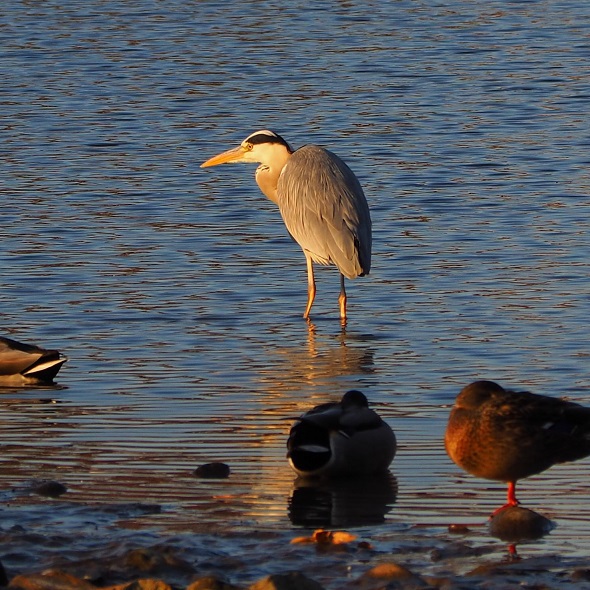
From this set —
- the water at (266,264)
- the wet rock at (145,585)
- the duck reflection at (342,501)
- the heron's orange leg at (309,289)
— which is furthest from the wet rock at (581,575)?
the heron's orange leg at (309,289)

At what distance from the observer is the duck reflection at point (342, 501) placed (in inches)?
295

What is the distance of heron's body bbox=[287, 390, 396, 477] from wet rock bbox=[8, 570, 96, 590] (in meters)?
1.99

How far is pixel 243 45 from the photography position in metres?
26.3

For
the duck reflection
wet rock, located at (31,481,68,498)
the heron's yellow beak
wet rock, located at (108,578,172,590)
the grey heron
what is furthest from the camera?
the heron's yellow beak

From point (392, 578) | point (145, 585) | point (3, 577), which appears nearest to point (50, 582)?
point (3, 577)

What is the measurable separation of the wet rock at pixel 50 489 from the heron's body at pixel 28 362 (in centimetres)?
239

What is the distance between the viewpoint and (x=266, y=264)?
45.8 feet

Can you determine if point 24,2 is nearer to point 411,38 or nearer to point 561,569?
point 411,38

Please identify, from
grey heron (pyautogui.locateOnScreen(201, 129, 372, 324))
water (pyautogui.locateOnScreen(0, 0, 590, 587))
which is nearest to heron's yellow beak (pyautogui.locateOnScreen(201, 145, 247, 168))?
grey heron (pyautogui.locateOnScreen(201, 129, 372, 324))

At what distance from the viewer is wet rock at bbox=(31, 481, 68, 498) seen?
778 centimetres

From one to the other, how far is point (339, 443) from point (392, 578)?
1739 millimetres

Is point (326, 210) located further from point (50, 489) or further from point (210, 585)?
point (210, 585)

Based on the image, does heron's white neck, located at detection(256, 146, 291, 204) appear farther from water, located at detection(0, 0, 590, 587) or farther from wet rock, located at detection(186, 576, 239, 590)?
wet rock, located at detection(186, 576, 239, 590)

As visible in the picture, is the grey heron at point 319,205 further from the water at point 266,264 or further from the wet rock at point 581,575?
the wet rock at point 581,575
